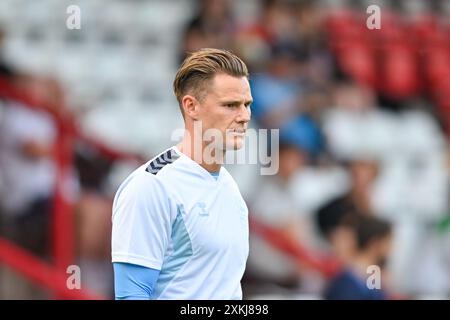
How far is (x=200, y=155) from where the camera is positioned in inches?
129

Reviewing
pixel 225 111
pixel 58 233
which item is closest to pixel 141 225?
pixel 225 111

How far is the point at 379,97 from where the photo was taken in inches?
373

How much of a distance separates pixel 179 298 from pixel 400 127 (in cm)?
632

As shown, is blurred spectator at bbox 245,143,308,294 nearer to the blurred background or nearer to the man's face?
the blurred background

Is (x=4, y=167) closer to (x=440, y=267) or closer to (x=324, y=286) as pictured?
(x=324, y=286)

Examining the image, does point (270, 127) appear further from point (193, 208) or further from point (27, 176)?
point (193, 208)

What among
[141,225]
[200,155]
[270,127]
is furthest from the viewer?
[270,127]

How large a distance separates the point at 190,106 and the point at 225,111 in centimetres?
11

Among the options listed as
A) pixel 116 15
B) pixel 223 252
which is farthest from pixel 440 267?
pixel 223 252

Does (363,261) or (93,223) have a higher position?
(93,223)

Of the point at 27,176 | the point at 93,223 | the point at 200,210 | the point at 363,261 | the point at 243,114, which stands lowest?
the point at 363,261

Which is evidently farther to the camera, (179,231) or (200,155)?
(200,155)

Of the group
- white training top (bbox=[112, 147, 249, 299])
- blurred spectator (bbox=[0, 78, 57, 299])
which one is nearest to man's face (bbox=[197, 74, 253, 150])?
white training top (bbox=[112, 147, 249, 299])

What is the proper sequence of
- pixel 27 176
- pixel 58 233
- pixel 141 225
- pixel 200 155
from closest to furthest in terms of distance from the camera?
pixel 141 225 → pixel 200 155 → pixel 58 233 → pixel 27 176
